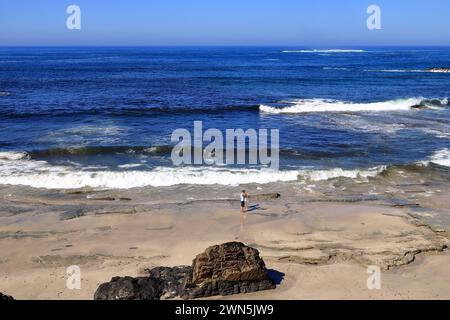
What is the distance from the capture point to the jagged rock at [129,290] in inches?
354

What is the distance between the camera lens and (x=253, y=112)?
3444cm

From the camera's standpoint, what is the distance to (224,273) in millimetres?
9336

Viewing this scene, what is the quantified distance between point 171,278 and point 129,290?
1.12m

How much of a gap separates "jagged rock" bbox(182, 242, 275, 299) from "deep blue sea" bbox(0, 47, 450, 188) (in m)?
9.27

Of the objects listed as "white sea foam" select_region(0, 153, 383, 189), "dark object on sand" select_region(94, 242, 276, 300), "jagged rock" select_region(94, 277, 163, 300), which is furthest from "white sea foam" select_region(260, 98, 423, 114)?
"jagged rock" select_region(94, 277, 163, 300)

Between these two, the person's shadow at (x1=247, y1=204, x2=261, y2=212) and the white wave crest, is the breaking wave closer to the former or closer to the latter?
the white wave crest

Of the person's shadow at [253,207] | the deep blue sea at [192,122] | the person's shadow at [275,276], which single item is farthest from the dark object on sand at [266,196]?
the person's shadow at [275,276]

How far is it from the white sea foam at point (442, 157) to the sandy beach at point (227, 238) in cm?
455

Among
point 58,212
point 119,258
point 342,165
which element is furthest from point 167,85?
point 119,258

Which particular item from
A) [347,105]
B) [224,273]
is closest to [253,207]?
[224,273]

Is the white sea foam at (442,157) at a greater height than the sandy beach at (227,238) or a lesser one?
greater

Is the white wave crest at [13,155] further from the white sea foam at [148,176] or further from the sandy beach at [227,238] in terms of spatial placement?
the sandy beach at [227,238]

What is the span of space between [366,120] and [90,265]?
25290 mm

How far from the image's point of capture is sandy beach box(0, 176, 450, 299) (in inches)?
392
